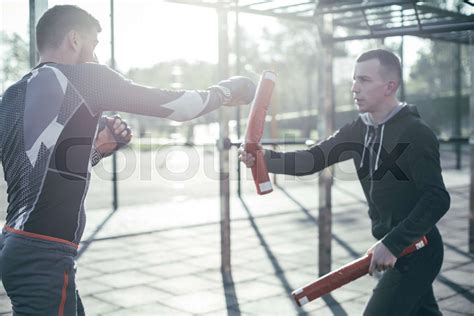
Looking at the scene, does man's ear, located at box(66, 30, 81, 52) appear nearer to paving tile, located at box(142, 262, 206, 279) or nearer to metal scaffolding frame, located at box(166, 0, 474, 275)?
metal scaffolding frame, located at box(166, 0, 474, 275)

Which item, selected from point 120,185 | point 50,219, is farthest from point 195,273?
point 120,185

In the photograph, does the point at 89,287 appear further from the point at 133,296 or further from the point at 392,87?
the point at 392,87

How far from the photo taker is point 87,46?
2863 millimetres

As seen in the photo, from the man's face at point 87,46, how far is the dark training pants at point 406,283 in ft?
5.99

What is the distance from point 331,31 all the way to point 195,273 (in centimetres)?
263

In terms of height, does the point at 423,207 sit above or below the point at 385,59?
below

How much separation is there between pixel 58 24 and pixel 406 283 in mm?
2085

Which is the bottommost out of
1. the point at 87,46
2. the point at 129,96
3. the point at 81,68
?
the point at 129,96

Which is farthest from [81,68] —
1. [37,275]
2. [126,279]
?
[126,279]

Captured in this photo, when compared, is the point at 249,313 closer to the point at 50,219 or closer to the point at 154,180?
the point at 50,219

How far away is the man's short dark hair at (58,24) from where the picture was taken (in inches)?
110

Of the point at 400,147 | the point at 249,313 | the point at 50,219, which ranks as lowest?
the point at 249,313

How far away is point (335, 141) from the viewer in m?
3.88

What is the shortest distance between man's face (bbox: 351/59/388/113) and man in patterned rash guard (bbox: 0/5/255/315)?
4.25ft
